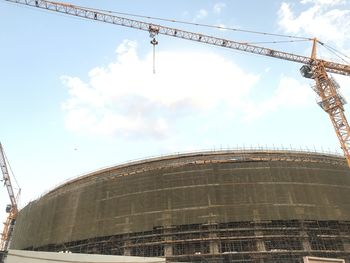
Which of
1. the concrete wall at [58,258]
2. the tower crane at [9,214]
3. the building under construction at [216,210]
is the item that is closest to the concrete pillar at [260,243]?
the building under construction at [216,210]

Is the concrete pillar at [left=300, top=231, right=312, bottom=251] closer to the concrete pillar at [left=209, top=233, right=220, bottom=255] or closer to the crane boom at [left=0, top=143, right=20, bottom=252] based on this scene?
the concrete pillar at [left=209, top=233, right=220, bottom=255]

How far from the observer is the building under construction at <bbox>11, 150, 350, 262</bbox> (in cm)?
3916

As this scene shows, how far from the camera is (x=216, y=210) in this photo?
40562 millimetres

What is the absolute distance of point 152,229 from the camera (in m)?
41.1

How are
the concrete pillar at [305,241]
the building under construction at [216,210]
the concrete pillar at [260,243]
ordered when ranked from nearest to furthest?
the concrete pillar at [260,243], the concrete pillar at [305,241], the building under construction at [216,210]

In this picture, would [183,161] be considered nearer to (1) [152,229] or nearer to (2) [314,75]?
(1) [152,229]

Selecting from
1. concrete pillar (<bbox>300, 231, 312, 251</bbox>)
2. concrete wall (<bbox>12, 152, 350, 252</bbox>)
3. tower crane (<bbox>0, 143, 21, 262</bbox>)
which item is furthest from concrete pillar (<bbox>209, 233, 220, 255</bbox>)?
tower crane (<bbox>0, 143, 21, 262</bbox>)

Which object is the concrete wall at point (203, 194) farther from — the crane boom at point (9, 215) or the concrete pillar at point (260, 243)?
the crane boom at point (9, 215)

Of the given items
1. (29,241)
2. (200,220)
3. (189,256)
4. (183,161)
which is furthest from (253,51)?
(29,241)

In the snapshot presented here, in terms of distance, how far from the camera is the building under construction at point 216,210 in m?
39.2

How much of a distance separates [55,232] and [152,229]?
51.0 ft

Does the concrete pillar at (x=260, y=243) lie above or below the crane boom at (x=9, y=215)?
below

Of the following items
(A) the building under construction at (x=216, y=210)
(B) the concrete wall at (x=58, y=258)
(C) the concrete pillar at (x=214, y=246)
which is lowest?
(B) the concrete wall at (x=58, y=258)

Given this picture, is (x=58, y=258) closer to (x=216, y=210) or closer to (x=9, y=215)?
(x=216, y=210)
